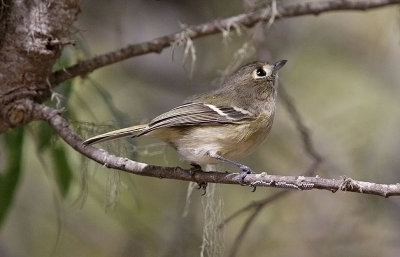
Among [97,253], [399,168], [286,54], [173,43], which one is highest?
[286,54]

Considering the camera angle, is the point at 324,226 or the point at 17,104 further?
the point at 324,226

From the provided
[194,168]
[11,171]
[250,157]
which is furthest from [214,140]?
[250,157]

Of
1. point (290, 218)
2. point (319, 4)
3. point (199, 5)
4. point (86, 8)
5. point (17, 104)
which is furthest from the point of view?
point (290, 218)

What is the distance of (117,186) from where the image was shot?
7.90 ft

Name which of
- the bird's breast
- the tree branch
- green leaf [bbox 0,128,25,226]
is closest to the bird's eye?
the tree branch

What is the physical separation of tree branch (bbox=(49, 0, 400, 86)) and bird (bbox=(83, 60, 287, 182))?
0.69 feet

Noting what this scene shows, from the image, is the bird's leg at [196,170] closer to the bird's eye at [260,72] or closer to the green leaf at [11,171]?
the bird's eye at [260,72]

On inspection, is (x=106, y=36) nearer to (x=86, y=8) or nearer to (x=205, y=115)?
(x=86, y=8)

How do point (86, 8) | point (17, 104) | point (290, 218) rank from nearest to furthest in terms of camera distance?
1. point (17, 104)
2. point (86, 8)
3. point (290, 218)

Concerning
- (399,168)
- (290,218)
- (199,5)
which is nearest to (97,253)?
(290,218)

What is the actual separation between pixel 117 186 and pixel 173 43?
1.69 feet

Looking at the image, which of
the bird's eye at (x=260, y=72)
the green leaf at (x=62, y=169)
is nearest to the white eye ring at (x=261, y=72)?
the bird's eye at (x=260, y=72)

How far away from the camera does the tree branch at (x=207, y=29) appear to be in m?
2.44

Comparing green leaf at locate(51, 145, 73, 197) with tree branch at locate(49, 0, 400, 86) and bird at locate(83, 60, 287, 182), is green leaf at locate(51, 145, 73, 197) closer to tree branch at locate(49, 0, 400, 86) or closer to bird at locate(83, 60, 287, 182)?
tree branch at locate(49, 0, 400, 86)
